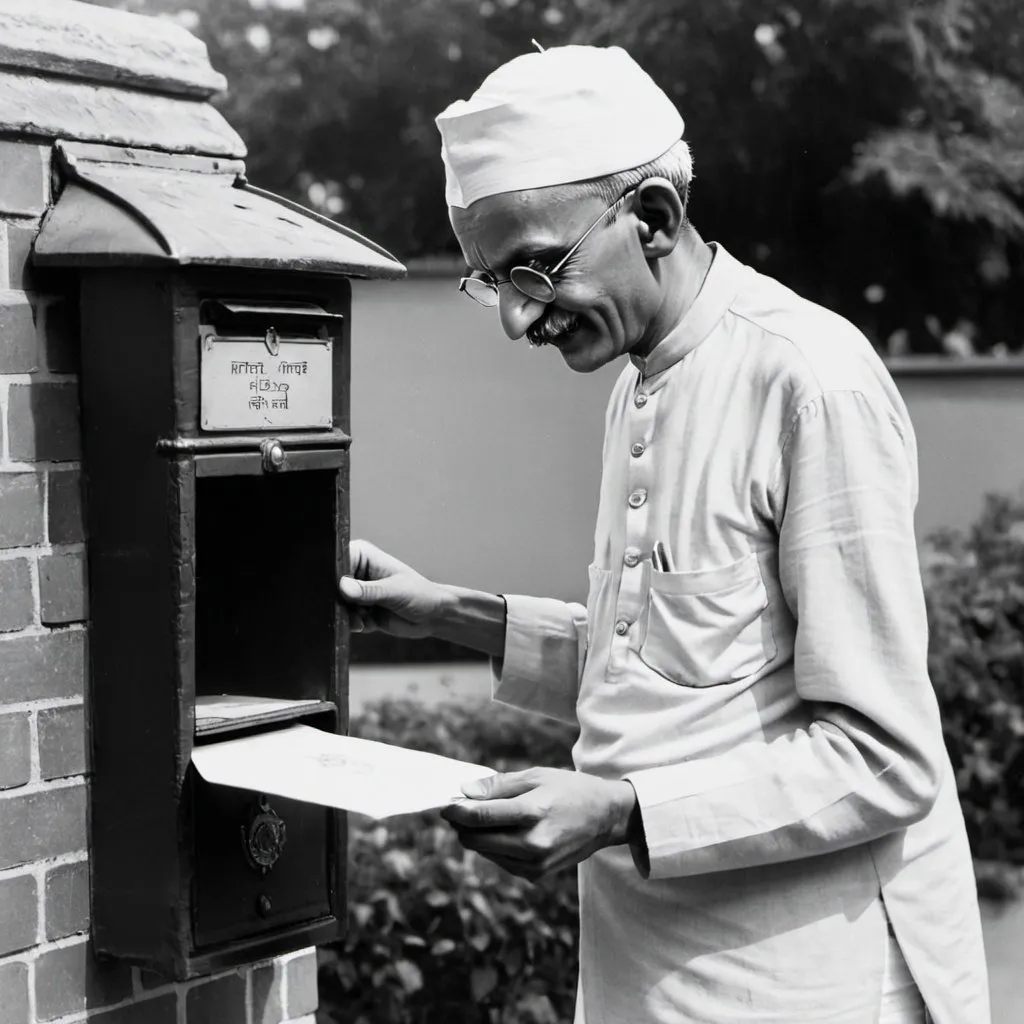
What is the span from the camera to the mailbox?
2.15 m

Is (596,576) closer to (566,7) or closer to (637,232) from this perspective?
(637,232)

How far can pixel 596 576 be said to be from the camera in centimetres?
233

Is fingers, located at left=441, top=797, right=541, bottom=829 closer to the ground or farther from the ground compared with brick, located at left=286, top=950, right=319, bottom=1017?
farther from the ground

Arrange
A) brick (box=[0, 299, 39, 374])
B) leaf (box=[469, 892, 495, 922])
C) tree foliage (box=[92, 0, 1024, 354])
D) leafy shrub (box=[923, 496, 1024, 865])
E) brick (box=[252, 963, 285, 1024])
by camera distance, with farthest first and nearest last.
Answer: tree foliage (box=[92, 0, 1024, 354])
leafy shrub (box=[923, 496, 1024, 865])
leaf (box=[469, 892, 495, 922])
brick (box=[252, 963, 285, 1024])
brick (box=[0, 299, 39, 374])

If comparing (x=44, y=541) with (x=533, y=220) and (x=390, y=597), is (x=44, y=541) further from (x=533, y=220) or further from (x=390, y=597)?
(x=533, y=220)

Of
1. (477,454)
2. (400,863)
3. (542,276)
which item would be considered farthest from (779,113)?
(542,276)

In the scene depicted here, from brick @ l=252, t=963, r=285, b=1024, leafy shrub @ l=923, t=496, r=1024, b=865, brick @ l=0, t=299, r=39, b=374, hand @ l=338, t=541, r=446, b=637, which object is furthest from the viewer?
leafy shrub @ l=923, t=496, r=1024, b=865

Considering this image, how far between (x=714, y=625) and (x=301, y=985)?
1005mm

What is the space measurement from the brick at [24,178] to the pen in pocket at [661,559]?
90cm

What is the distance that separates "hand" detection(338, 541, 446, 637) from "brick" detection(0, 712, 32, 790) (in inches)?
18.6

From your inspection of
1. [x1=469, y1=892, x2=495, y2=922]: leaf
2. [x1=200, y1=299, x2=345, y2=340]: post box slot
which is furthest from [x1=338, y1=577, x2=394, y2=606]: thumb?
[x1=469, y1=892, x2=495, y2=922]: leaf

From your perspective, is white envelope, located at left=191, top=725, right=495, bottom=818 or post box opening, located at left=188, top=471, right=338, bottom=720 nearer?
white envelope, located at left=191, top=725, right=495, bottom=818

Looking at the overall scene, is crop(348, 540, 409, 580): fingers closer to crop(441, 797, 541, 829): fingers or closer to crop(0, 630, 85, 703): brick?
crop(0, 630, 85, 703): brick

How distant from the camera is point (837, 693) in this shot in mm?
1973
